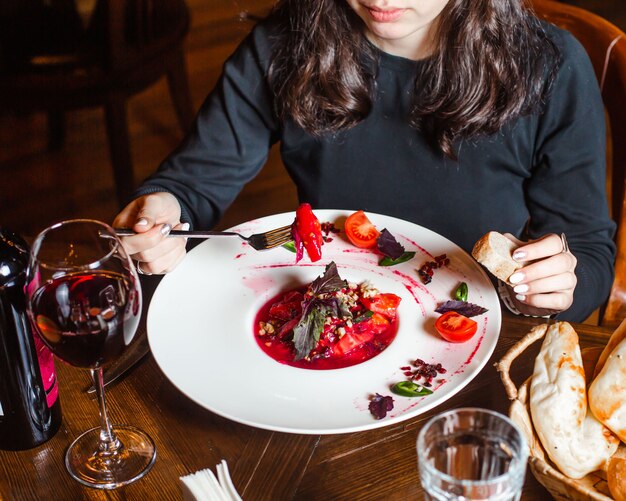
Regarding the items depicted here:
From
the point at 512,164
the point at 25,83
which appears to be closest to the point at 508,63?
the point at 512,164

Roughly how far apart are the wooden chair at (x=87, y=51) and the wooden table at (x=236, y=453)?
2077 mm

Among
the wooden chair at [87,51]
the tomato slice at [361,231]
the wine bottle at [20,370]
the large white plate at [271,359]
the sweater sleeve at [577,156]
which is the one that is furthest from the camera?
the wooden chair at [87,51]

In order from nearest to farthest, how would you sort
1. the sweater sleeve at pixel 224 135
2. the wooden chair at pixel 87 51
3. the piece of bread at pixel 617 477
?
the piece of bread at pixel 617 477
the sweater sleeve at pixel 224 135
the wooden chair at pixel 87 51

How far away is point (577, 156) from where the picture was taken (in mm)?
1644

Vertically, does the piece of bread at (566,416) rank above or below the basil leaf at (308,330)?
above

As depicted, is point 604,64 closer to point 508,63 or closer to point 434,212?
point 508,63

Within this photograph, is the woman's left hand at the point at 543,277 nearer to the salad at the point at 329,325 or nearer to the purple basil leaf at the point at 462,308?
the purple basil leaf at the point at 462,308

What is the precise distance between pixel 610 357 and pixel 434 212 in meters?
0.83

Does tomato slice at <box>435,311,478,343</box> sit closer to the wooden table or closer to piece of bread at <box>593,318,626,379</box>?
the wooden table

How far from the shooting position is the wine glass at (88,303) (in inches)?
36.7

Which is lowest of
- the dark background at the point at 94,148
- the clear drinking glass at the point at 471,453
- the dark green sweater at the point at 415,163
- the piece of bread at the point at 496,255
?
the dark background at the point at 94,148

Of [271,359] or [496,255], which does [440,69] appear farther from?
[271,359]

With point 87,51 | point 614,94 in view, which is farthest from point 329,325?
point 87,51

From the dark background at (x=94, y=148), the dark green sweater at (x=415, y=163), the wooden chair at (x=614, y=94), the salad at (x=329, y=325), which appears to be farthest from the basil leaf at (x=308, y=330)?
the dark background at (x=94, y=148)
